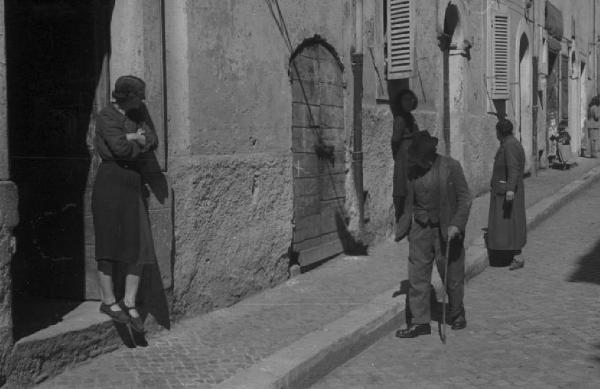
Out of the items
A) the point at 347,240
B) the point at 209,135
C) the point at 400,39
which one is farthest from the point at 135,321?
the point at 400,39

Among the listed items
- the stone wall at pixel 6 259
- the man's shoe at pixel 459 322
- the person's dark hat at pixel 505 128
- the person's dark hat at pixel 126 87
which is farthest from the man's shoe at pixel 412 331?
the person's dark hat at pixel 505 128

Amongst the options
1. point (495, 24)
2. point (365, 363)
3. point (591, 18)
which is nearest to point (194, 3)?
point (365, 363)

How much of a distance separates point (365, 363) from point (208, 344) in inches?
45.0

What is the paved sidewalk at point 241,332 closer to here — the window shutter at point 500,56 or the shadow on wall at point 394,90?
the shadow on wall at point 394,90

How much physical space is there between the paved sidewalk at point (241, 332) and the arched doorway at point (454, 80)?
5.32 m

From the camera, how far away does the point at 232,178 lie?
23.0ft

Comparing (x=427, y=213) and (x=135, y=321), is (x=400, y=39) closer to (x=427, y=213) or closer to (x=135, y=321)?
(x=427, y=213)

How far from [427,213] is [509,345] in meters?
1.17

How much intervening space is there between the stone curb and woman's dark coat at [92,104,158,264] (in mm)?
1256

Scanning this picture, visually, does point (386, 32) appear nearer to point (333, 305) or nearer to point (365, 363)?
point (333, 305)

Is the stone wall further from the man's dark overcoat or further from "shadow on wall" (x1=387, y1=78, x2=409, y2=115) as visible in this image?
"shadow on wall" (x1=387, y1=78, x2=409, y2=115)

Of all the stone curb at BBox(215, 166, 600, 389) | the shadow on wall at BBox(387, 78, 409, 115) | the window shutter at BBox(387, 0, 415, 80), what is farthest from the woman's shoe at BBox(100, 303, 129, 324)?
the window shutter at BBox(387, 0, 415, 80)

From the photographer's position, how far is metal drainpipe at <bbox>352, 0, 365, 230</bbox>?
379 inches

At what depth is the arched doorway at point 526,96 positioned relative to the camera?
1911 cm
